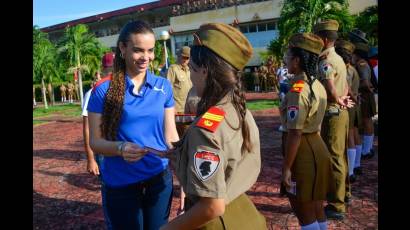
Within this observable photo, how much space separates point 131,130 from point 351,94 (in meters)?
3.84

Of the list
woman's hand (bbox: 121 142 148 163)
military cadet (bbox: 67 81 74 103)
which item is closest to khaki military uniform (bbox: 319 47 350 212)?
woman's hand (bbox: 121 142 148 163)

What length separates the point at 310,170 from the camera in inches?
128

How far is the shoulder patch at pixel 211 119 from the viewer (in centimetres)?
169

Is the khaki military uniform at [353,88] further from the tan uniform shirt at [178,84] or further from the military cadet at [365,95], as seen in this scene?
the tan uniform shirt at [178,84]

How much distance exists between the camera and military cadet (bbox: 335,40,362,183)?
17.5 ft

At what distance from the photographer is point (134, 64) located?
8.73 feet

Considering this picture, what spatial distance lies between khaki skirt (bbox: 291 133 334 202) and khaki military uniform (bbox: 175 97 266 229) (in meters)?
1.29

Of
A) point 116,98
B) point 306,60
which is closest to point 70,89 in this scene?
point 306,60

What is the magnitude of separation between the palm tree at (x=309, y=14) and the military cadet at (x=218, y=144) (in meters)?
19.8

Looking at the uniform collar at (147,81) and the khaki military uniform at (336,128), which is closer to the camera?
the uniform collar at (147,81)

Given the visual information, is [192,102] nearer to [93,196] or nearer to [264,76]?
[93,196]

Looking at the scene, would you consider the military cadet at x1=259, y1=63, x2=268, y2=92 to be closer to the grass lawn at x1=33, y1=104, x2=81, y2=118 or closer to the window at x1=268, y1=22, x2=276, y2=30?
the window at x1=268, y1=22, x2=276, y2=30

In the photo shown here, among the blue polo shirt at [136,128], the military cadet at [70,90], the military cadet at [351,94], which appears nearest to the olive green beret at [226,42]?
the blue polo shirt at [136,128]
